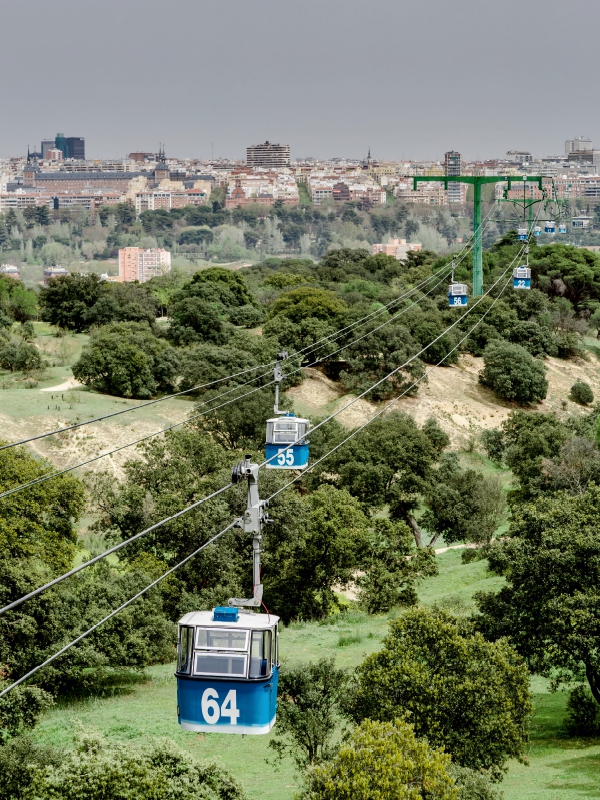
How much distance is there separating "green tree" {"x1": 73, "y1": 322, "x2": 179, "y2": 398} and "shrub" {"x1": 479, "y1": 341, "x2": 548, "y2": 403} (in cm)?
1560

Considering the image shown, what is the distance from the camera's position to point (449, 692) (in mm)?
17141

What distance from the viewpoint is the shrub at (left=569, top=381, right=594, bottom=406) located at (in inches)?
2349

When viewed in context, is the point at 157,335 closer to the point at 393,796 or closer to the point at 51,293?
the point at 51,293

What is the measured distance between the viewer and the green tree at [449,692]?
1697 centimetres

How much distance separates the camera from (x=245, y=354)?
5162cm

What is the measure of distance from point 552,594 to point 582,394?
40207 millimetres

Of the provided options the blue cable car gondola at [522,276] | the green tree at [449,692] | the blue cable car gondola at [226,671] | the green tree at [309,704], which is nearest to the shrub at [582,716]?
the green tree at [449,692]

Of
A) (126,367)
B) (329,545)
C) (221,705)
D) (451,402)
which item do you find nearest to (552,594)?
(329,545)

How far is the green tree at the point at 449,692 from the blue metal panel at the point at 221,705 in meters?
5.95

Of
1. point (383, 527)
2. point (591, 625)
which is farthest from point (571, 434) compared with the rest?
point (591, 625)

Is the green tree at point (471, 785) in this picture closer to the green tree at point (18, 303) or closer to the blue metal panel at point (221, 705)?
the blue metal panel at point (221, 705)

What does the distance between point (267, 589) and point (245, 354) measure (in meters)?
22.7

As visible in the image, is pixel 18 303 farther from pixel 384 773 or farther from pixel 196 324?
pixel 384 773

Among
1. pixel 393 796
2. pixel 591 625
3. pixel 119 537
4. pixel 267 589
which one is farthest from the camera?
pixel 119 537
